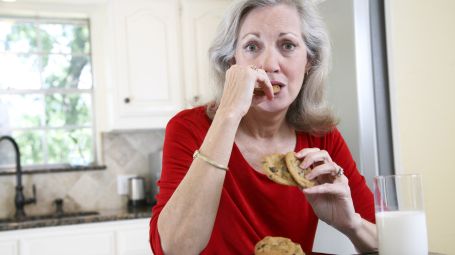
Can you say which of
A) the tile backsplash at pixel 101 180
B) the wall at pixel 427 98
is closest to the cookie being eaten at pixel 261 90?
the wall at pixel 427 98

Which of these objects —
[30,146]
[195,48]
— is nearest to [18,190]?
[30,146]

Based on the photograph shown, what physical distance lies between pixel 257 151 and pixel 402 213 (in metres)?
0.65

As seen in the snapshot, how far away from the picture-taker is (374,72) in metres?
2.46

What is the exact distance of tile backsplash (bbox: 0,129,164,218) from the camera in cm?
354

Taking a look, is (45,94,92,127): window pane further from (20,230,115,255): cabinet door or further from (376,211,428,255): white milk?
(376,211,428,255): white milk

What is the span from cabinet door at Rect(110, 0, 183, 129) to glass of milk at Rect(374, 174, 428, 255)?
2.70m

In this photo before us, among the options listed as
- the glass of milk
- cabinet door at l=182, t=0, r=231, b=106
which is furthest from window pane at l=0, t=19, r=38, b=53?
the glass of milk

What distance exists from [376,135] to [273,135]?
981 mm

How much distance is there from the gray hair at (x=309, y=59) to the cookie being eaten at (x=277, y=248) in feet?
1.52

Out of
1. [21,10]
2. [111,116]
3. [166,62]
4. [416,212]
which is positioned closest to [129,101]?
[111,116]

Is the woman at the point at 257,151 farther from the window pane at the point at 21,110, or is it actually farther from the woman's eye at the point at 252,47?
the window pane at the point at 21,110

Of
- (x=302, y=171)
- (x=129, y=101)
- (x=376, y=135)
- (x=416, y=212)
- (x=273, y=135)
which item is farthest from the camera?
(x=129, y=101)

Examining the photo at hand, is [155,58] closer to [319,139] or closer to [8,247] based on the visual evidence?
[8,247]

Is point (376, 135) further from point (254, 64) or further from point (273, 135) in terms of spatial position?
point (254, 64)
